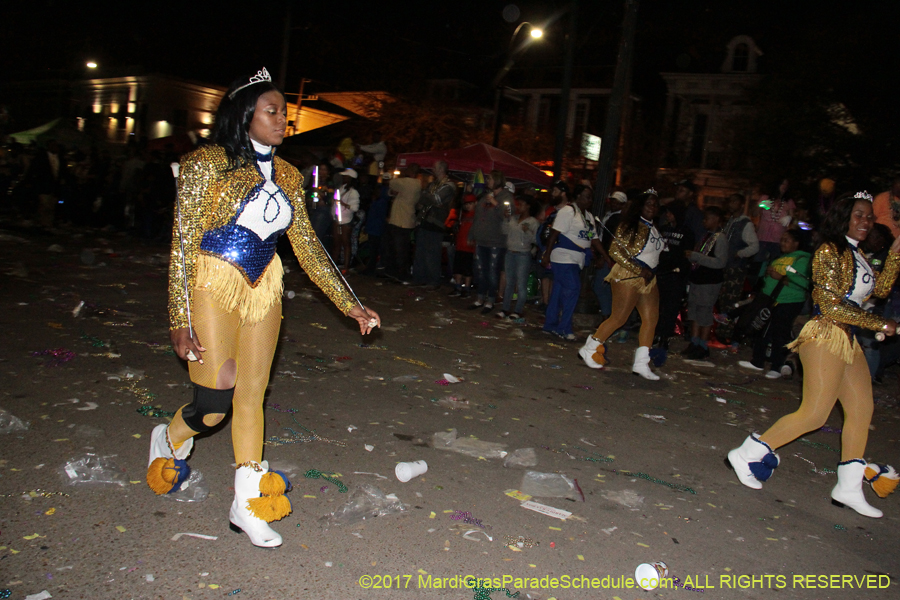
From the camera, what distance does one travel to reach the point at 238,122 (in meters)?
3.02

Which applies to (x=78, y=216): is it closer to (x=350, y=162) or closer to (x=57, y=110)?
(x=350, y=162)

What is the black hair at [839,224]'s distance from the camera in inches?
170

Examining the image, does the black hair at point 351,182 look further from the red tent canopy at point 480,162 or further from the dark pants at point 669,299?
the dark pants at point 669,299

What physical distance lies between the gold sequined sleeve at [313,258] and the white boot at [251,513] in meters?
0.88

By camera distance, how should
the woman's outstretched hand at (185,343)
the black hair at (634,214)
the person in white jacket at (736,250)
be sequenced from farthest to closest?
1. the person in white jacket at (736,250)
2. the black hair at (634,214)
3. the woman's outstretched hand at (185,343)

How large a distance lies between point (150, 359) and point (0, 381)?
1160 millimetres

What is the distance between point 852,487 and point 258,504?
3589 millimetres

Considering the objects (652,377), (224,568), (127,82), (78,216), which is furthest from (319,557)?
(127,82)

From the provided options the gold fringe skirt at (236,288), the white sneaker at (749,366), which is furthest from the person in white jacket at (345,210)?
the gold fringe skirt at (236,288)

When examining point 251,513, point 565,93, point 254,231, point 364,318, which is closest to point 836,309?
point 364,318

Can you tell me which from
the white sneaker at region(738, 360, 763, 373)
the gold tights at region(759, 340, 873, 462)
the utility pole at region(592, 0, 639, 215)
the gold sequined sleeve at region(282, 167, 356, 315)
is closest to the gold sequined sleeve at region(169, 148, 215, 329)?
the gold sequined sleeve at region(282, 167, 356, 315)

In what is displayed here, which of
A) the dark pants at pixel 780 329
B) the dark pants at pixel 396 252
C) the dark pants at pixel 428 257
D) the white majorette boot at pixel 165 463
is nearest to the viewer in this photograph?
the white majorette boot at pixel 165 463

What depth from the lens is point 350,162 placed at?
1389cm

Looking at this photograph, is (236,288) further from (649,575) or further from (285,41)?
(285,41)
